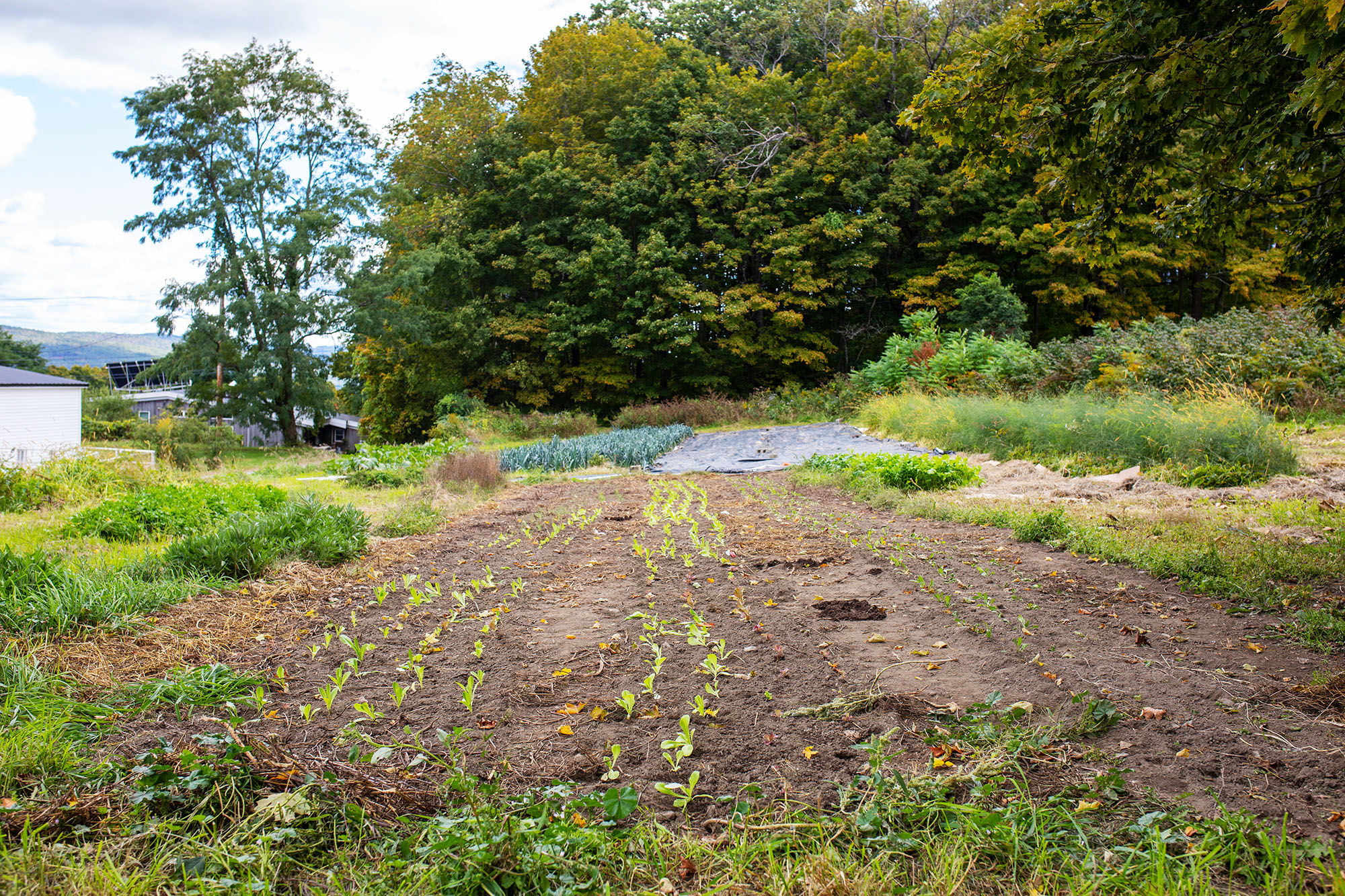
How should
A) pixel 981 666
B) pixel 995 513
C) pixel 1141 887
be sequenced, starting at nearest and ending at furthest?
pixel 1141 887
pixel 981 666
pixel 995 513

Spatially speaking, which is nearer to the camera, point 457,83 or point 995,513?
point 995,513

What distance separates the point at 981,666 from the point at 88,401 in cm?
2658

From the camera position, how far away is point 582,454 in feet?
37.3

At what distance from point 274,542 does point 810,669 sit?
3530 millimetres

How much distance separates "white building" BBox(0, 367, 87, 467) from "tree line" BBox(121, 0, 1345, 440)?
3.64 meters

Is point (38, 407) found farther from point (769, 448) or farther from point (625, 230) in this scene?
point (769, 448)

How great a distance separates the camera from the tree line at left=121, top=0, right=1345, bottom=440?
21.4 m

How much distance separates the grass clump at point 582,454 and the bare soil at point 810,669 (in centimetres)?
596

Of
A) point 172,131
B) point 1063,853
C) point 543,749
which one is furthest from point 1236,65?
point 172,131

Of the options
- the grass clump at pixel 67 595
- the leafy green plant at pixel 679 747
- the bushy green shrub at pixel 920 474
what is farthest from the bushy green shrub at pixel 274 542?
the bushy green shrub at pixel 920 474

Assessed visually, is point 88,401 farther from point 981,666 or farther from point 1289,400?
point 1289,400

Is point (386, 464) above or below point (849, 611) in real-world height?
above

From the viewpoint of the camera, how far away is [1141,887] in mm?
1579

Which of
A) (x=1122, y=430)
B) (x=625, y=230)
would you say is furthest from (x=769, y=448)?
(x=625, y=230)
